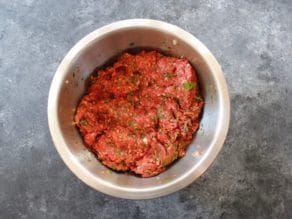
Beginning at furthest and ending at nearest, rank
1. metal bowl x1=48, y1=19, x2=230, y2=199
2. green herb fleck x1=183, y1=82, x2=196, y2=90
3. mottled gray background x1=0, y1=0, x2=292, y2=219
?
1. mottled gray background x1=0, y1=0, x2=292, y2=219
2. green herb fleck x1=183, y1=82, x2=196, y2=90
3. metal bowl x1=48, y1=19, x2=230, y2=199

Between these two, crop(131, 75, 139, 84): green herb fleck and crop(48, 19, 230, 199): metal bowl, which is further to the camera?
crop(131, 75, 139, 84): green herb fleck

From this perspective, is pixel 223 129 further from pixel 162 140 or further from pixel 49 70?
pixel 49 70

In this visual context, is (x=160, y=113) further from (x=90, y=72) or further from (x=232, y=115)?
(x=232, y=115)

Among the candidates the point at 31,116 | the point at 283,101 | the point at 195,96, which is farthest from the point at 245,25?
the point at 31,116

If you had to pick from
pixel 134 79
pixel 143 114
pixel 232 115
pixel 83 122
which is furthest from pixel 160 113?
pixel 232 115

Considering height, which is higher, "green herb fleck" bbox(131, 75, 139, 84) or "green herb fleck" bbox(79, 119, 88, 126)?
"green herb fleck" bbox(131, 75, 139, 84)

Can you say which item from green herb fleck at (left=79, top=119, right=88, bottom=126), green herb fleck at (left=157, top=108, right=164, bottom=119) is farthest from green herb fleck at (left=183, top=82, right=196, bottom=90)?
green herb fleck at (left=79, top=119, right=88, bottom=126)

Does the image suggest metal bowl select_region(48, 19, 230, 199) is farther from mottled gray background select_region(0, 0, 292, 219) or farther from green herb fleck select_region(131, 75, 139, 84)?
mottled gray background select_region(0, 0, 292, 219)

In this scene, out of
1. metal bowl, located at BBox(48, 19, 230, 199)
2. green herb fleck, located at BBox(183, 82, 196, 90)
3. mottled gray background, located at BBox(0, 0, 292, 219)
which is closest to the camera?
metal bowl, located at BBox(48, 19, 230, 199)
